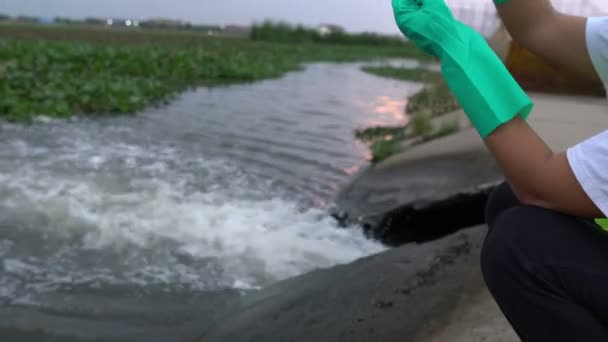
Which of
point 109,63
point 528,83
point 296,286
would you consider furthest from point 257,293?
point 109,63

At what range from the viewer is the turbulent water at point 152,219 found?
281 cm

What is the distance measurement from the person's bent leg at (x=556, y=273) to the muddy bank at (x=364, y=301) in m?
0.87

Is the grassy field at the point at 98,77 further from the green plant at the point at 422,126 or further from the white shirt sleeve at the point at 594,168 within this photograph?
the white shirt sleeve at the point at 594,168

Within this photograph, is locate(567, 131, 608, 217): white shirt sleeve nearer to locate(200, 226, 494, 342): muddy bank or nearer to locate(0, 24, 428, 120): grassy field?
locate(200, 226, 494, 342): muddy bank

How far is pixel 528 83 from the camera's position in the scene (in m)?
10.1

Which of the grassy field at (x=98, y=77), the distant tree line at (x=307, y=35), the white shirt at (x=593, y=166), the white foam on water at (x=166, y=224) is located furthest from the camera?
the distant tree line at (x=307, y=35)

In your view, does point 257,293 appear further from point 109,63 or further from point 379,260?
point 109,63

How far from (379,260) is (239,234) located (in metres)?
1.20

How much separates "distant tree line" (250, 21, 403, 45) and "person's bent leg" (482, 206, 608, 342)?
141 feet

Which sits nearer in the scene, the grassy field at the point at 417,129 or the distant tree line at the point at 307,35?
the grassy field at the point at 417,129

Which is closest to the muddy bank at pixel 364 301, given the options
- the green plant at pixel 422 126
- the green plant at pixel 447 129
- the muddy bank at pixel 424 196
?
the muddy bank at pixel 424 196

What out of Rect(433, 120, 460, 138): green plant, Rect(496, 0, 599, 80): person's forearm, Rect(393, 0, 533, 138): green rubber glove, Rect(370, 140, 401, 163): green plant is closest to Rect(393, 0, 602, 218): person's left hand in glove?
Rect(393, 0, 533, 138): green rubber glove

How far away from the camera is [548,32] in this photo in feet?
5.02

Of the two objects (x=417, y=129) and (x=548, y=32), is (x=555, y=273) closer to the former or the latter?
(x=548, y=32)
